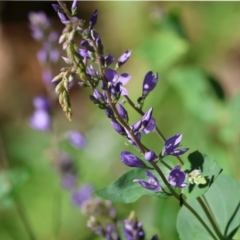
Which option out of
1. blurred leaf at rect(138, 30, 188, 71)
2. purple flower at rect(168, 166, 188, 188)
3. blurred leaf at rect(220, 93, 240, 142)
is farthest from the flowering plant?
blurred leaf at rect(138, 30, 188, 71)

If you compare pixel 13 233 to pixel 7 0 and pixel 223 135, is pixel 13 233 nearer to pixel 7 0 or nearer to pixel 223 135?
pixel 223 135

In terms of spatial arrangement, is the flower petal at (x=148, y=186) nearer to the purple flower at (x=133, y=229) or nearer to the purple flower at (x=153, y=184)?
the purple flower at (x=153, y=184)

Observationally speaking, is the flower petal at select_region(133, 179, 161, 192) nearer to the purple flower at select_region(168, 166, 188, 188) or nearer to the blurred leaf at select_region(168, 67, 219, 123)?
the purple flower at select_region(168, 166, 188, 188)

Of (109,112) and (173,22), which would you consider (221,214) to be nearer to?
(109,112)

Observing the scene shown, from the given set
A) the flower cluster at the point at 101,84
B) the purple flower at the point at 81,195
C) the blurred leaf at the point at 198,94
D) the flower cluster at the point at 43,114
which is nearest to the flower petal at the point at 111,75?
the flower cluster at the point at 101,84

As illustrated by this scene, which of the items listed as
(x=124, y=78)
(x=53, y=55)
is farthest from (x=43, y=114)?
(x=124, y=78)

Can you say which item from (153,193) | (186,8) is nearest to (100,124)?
(186,8)

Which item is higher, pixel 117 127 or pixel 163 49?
pixel 117 127
